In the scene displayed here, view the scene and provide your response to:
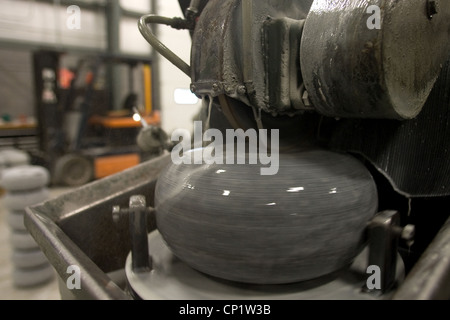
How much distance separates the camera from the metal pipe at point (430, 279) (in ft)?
1.26

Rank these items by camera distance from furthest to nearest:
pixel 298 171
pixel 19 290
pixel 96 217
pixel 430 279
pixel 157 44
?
pixel 19 290
pixel 96 217
pixel 157 44
pixel 298 171
pixel 430 279

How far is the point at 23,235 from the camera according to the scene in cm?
155

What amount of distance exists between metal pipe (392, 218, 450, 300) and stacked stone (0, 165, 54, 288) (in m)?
1.55

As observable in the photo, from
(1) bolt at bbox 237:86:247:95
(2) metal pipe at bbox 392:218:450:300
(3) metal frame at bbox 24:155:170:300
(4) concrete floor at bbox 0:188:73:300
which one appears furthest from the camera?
(4) concrete floor at bbox 0:188:73:300

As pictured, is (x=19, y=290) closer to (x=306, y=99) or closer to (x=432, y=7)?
(x=306, y=99)

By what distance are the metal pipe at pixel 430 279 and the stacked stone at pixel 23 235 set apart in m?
1.55

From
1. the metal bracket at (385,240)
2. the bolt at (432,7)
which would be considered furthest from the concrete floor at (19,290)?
the bolt at (432,7)

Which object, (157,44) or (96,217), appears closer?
(157,44)

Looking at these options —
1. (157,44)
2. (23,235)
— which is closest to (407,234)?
(157,44)

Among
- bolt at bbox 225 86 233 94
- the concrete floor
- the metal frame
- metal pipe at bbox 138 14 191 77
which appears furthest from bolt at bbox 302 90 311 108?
the concrete floor

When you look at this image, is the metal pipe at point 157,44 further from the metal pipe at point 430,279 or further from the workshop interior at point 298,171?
the metal pipe at point 430,279

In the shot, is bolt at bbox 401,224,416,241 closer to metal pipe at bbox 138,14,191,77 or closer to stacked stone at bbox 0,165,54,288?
metal pipe at bbox 138,14,191,77

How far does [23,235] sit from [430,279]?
1655 millimetres

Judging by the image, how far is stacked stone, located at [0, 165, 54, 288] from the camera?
1539 mm
